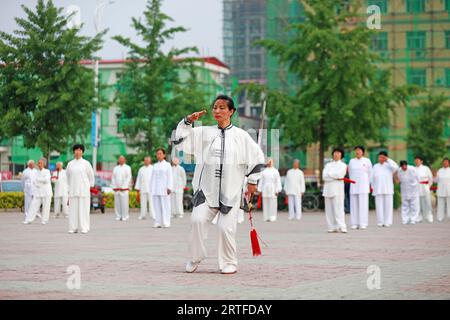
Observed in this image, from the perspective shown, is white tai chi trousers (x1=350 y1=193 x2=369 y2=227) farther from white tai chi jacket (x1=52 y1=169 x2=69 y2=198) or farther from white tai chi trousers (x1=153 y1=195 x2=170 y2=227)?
white tai chi jacket (x1=52 y1=169 x2=69 y2=198)

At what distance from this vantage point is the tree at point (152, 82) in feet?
147

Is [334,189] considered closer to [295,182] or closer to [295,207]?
[295,207]

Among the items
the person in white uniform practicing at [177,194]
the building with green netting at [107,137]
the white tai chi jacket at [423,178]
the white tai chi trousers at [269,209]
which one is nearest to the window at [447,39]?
the building with green netting at [107,137]

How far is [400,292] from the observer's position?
8930mm

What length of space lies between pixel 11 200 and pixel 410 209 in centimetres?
1780

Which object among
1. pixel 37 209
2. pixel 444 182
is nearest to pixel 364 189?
pixel 444 182

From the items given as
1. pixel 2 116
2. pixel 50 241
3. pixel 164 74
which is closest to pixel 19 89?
pixel 2 116

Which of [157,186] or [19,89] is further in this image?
[19,89]

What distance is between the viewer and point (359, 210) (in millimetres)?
24766

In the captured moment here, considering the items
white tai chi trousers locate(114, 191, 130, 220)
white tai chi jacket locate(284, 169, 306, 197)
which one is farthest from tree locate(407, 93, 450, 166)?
white tai chi trousers locate(114, 191, 130, 220)

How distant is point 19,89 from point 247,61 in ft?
180

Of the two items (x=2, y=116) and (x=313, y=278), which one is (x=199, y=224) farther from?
(x=2, y=116)

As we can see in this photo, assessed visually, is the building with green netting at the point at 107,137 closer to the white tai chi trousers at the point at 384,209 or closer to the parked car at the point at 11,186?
the parked car at the point at 11,186

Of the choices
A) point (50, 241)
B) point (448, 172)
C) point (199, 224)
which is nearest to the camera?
point (199, 224)
